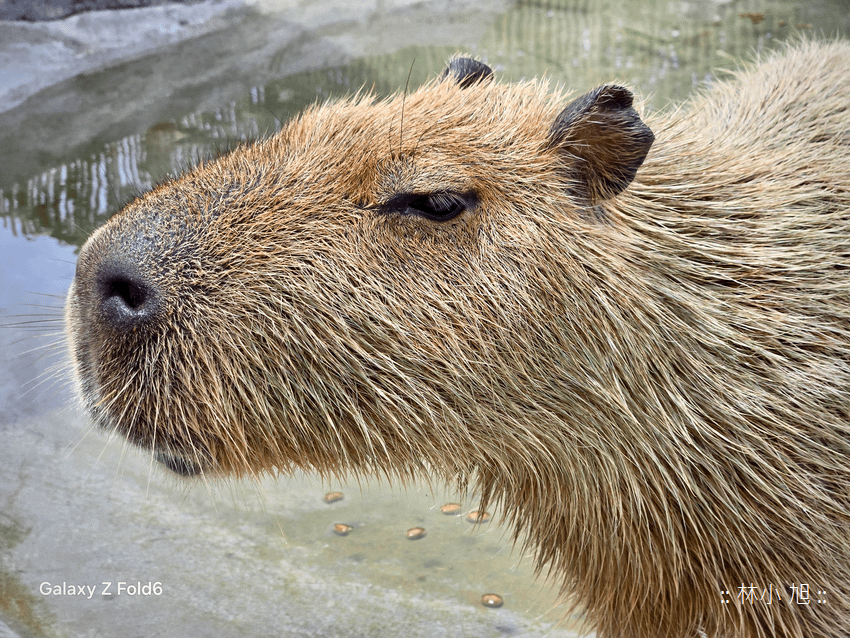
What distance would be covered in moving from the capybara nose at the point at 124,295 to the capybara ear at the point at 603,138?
1012 mm

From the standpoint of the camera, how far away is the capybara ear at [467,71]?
226 cm

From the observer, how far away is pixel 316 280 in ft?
5.98

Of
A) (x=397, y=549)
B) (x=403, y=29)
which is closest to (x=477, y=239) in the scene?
(x=397, y=549)

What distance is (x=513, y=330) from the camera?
184 cm

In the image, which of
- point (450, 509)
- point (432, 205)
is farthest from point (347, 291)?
point (450, 509)

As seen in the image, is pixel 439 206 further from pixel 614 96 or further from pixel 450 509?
pixel 450 509

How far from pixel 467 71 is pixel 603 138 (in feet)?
1.97

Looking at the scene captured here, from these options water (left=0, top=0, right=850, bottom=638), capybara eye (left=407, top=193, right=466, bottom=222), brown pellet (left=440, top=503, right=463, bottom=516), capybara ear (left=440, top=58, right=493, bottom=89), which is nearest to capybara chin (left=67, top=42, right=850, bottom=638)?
capybara eye (left=407, top=193, right=466, bottom=222)

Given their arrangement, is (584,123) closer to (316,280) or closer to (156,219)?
(316,280)

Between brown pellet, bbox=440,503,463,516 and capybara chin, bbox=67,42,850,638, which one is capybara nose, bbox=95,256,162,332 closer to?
capybara chin, bbox=67,42,850,638

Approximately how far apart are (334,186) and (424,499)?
1.82 metres

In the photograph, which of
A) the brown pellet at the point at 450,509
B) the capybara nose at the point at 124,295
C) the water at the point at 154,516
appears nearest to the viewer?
the capybara nose at the point at 124,295

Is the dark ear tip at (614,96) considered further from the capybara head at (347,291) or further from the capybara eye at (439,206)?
the capybara eye at (439,206)

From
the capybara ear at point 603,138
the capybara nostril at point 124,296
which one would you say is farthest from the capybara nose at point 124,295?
the capybara ear at point 603,138
